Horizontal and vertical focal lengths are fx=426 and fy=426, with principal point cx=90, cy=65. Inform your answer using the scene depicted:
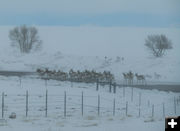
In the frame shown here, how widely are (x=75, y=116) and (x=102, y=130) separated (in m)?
5.75

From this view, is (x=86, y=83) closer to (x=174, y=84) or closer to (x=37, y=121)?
(x=174, y=84)

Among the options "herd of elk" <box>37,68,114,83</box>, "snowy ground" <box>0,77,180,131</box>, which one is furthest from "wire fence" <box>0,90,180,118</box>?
"herd of elk" <box>37,68,114,83</box>

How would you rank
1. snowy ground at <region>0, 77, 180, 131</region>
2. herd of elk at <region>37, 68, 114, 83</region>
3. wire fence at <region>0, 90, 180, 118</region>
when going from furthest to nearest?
1. herd of elk at <region>37, 68, 114, 83</region>
2. wire fence at <region>0, 90, 180, 118</region>
3. snowy ground at <region>0, 77, 180, 131</region>

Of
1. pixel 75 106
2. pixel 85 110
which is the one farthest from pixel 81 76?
pixel 85 110

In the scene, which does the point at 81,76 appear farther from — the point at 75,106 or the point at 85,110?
the point at 85,110

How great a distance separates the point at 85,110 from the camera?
23.5 metres

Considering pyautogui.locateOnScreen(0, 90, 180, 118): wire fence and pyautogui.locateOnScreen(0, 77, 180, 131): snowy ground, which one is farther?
pyautogui.locateOnScreen(0, 90, 180, 118): wire fence

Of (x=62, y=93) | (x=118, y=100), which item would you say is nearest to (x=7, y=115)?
(x=62, y=93)

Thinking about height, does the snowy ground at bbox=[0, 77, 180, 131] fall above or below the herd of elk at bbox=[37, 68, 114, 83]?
below

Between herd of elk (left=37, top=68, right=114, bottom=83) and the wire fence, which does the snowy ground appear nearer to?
the wire fence

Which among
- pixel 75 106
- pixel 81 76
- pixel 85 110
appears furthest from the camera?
pixel 81 76

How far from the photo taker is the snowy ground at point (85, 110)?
1589cm

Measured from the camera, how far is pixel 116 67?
168 feet

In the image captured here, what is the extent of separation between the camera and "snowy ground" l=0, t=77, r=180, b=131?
15.9m
